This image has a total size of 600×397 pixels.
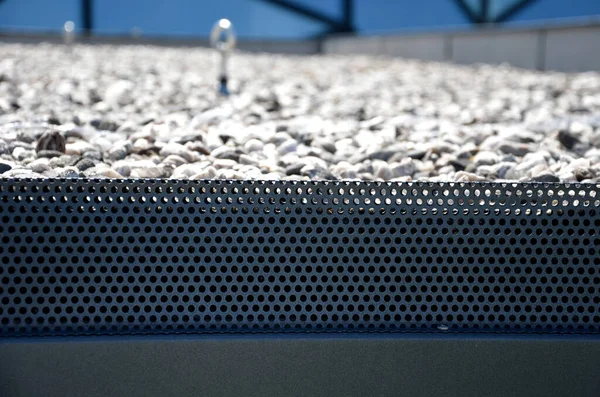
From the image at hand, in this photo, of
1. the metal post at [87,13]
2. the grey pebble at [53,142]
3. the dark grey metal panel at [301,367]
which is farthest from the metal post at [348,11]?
the dark grey metal panel at [301,367]

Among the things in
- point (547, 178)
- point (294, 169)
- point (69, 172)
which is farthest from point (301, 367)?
point (547, 178)

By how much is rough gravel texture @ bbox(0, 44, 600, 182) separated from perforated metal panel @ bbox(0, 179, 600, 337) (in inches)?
19.7

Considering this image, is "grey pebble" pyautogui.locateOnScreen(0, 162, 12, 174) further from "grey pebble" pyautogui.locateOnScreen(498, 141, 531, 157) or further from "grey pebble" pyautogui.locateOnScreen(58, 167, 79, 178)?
"grey pebble" pyautogui.locateOnScreen(498, 141, 531, 157)

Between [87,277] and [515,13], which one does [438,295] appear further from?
[515,13]

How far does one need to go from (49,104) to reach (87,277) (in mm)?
2744

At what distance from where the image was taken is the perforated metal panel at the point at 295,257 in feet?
6.36

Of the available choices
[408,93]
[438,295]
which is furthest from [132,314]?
[408,93]

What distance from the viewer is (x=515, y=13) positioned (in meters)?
18.7

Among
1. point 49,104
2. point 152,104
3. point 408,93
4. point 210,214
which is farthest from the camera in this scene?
point 408,93

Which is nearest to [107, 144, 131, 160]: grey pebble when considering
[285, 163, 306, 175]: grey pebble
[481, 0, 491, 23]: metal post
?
[285, 163, 306, 175]: grey pebble

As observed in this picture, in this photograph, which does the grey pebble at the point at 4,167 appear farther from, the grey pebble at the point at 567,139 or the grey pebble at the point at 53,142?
the grey pebble at the point at 567,139

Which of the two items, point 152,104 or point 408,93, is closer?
point 152,104

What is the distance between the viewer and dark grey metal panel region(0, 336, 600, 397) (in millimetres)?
1936

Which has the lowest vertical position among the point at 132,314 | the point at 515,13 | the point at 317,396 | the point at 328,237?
the point at 317,396
